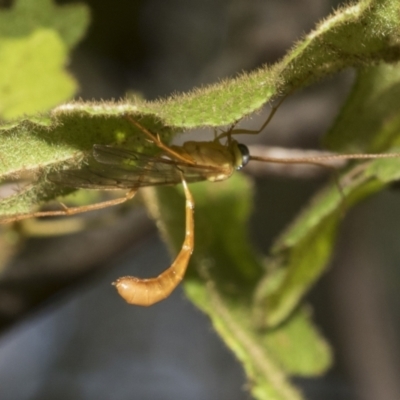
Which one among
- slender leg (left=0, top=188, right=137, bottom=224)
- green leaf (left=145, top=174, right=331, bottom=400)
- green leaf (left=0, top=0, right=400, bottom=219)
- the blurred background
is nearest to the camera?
green leaf (left=0, top=0, right=400, bottom=219)

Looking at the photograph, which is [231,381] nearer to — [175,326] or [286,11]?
[175,326]

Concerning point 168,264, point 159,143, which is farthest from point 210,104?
point 168,264

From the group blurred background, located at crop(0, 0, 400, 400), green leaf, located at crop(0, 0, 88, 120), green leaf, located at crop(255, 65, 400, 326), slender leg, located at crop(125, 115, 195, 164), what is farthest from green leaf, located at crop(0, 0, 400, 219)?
blurred background, located at crop(0, 0, 400, 400)

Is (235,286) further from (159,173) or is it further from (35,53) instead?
(35,53)

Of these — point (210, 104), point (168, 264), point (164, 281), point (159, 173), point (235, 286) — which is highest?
point (210, 104)

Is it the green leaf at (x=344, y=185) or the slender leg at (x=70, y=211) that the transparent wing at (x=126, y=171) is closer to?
the slender leg at (x=70, y=211)

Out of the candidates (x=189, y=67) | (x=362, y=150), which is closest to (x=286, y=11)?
(x=362, y=150)

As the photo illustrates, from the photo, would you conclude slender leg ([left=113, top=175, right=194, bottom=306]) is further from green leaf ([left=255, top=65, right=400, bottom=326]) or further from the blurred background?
the blurred background
